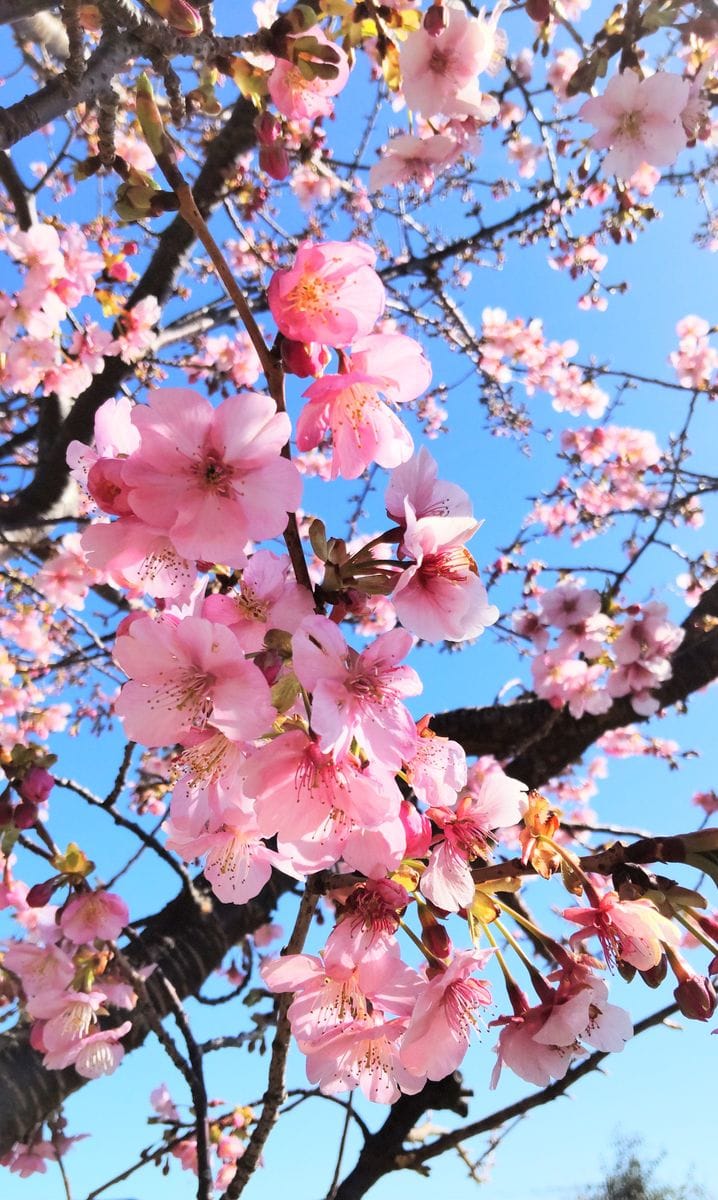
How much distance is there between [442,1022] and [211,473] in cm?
69

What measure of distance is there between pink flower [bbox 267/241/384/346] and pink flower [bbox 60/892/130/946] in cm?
150

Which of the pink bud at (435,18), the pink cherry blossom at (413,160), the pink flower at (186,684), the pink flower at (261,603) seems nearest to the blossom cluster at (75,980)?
the pink flower at (186,684)

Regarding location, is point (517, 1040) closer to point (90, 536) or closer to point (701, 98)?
point (90, 536)

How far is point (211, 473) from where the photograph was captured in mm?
803

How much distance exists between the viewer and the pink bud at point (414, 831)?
830mm

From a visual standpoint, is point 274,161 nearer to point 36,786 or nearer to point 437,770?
point 437,770

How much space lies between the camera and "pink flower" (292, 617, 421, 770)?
713 millimetres

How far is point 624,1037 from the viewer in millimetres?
901

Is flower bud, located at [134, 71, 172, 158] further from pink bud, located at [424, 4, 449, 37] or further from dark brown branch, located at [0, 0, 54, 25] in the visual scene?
pink bud, located at [424, 4, 449, 37]

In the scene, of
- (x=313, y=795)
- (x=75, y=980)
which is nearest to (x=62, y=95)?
(x=313, y=795)

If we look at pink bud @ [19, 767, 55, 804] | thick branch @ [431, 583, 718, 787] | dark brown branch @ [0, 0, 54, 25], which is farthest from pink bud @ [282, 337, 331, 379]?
thick branch @ [431, 583, 718, 787]

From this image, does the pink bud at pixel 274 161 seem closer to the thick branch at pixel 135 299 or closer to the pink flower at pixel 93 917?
the pink flower at pixel 93 917

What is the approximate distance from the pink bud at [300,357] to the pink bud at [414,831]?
0.49 metres

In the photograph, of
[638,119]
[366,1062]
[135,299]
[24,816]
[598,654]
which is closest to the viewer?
[366,1062]
